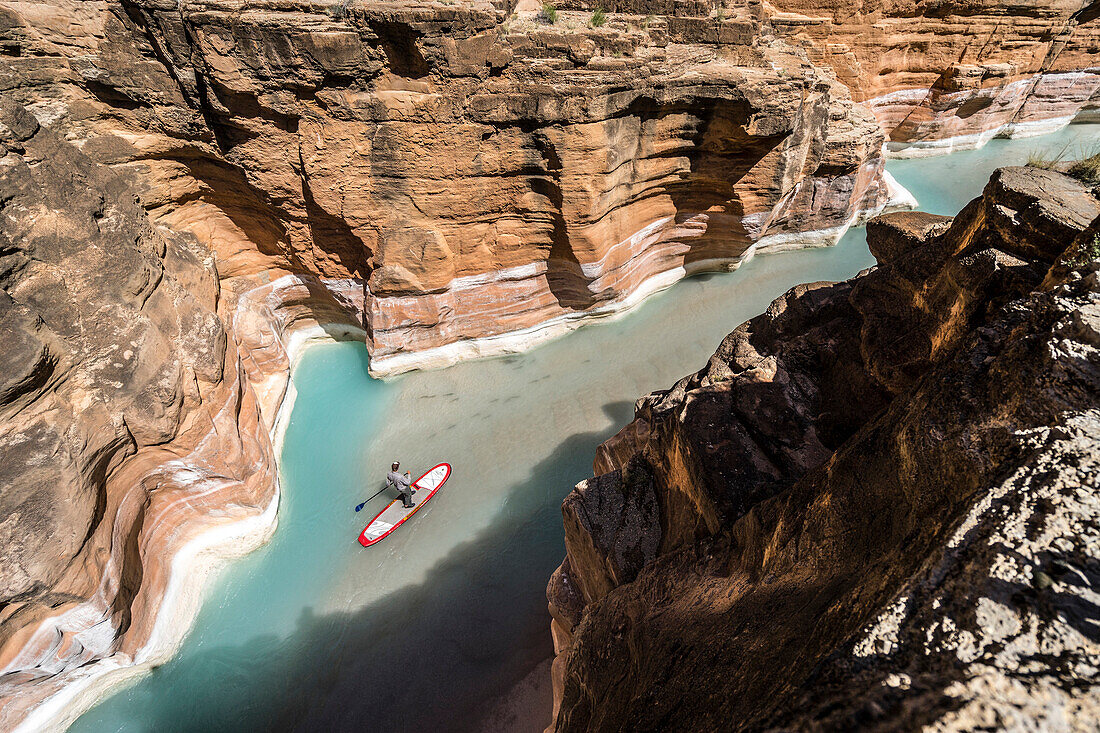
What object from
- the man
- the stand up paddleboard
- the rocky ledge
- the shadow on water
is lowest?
the shadow on water

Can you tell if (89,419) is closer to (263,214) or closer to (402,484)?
(402,484)

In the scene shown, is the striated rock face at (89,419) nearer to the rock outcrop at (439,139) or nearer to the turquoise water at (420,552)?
the turquoise water at (420,552)

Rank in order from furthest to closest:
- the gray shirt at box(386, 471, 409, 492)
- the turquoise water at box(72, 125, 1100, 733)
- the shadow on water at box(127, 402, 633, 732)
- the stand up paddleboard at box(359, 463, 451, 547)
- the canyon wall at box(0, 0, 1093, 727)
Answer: the gray shirt at box(386, 471, 409, 492)
the stand up paddleboard at box(359, 463, 451, 547)
the turquoise water at box(72, 125, 1100, 733)
the shadow on water at box(127, 402, 633, 732)
the canyon wall at box(0, 0, 1093, 727)

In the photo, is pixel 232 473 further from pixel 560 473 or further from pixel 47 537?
pixel 560 473

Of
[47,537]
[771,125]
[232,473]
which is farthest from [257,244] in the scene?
[771,125]

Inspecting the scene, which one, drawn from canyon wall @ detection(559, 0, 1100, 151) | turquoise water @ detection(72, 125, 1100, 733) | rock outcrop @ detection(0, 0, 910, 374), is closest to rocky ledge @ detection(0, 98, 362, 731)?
turquoise water @ detection(72, 125, 1100, 733)

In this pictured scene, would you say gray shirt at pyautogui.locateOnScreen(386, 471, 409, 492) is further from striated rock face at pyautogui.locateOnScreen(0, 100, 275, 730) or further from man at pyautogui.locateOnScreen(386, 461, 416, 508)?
striated rock face at pyautogui.locateOnScreen(0, 100, 275, 730)
